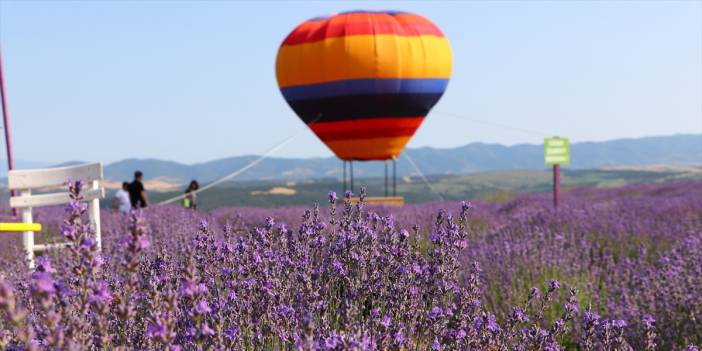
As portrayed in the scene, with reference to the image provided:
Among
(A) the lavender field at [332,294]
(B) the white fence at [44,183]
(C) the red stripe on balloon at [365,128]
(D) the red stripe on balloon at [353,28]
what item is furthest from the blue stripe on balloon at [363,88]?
(B) the white fence at [44,183]

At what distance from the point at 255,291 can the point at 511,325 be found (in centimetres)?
93

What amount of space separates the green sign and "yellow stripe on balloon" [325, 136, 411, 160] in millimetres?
4024

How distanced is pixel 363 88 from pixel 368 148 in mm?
1793

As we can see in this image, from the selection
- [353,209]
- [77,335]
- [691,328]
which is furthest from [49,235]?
[77,335]

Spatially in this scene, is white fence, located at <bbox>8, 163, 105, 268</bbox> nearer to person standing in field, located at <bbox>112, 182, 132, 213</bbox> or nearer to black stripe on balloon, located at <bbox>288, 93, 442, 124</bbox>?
person standing in field, located at <bbox>112, 182, 132, 213</bbox>

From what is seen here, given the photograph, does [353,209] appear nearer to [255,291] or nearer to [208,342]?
[255,291]

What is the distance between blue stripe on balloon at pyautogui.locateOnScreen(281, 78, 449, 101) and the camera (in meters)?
15.1

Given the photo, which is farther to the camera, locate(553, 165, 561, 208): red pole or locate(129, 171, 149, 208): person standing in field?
locate(553, 165, 561, 208): red pole

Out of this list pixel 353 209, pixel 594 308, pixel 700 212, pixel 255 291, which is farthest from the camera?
pixel 700 212

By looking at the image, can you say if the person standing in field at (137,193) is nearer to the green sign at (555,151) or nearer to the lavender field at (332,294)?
the lavender field at (332,294)

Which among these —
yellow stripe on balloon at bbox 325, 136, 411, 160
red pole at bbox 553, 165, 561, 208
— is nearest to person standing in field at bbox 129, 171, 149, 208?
yellow stripe on balloon at bbox 325, 136, 411, 160

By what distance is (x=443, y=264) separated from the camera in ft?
9.87

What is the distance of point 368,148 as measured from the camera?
16.5 m

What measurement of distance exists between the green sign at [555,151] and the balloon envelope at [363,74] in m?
3.14
